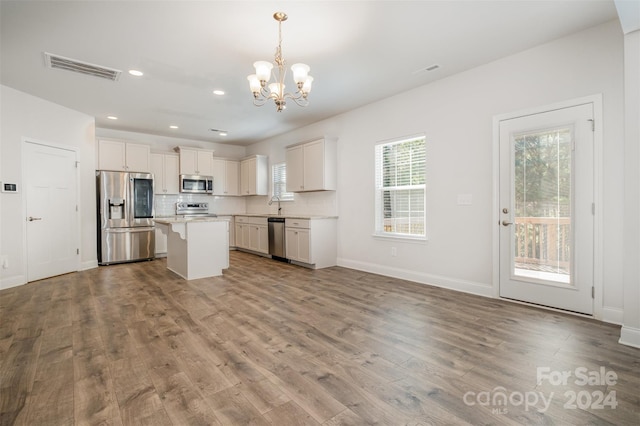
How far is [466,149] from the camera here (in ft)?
12.6

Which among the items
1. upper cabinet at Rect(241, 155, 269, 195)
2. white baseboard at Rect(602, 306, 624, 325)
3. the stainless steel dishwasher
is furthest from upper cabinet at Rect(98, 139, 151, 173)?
white baseboard at Rect(602, 306, 624, 325)

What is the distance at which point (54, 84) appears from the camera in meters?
4.14

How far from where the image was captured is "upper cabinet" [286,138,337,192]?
555 cm

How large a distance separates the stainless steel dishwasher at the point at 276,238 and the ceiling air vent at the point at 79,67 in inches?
138

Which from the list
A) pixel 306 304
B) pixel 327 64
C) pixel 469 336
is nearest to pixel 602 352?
pixel 469 336

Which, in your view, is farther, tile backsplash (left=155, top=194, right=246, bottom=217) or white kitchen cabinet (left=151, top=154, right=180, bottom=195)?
tile backsplash (left=155, top=194, right=246, bottom=217)

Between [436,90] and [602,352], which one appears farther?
[436,90]

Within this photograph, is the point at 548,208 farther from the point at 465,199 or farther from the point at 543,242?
the point at 465,199

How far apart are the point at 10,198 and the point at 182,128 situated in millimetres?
3159

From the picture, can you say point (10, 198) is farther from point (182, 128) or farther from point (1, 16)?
point (182, 128)

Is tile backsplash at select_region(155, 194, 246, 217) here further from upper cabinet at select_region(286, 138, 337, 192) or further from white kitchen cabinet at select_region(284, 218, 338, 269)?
white kitchen cabinet at select_region(284, 218, 338, 269)

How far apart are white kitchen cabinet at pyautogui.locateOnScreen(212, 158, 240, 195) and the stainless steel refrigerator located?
170 centimetres

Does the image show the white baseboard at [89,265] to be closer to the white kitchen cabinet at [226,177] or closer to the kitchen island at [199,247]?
the kitchen island at [199,247]

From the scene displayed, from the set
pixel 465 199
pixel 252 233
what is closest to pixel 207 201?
pixel 252 233
